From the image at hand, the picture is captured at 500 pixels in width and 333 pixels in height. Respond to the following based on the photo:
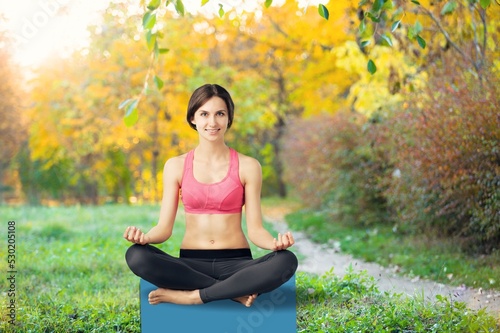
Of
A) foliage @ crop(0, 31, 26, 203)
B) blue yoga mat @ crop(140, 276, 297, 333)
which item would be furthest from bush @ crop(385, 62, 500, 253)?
foliage @ crop(0, 31, 26, 203)

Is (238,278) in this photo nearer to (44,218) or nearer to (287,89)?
(44,218)

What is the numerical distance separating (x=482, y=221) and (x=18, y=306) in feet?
13.9

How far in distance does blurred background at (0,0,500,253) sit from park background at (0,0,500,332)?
0.13 ft

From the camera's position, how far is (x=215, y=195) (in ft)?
13.1

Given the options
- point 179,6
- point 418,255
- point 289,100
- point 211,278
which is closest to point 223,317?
point 211,278

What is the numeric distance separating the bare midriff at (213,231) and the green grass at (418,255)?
7.26ft

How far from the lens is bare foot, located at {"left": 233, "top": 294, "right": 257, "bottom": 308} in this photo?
3.71 meters

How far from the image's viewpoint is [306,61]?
16.7 m

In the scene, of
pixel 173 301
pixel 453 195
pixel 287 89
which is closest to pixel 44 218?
pixel 453 195

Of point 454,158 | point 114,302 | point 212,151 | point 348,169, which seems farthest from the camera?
point 348,169

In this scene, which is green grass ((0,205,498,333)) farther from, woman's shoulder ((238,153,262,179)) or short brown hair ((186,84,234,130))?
short brown hair ((186,84,234,130))

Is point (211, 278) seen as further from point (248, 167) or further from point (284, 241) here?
point (248, 167)

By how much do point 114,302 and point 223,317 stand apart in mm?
1429

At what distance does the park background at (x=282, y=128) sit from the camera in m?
5.75
